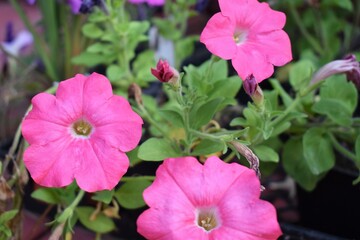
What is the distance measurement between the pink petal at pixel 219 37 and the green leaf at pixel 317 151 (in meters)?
0.22

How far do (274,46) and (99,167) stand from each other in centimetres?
22

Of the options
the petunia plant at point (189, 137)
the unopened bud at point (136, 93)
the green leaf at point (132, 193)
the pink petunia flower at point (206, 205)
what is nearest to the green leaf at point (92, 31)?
the petunia plant at point (189, 137)

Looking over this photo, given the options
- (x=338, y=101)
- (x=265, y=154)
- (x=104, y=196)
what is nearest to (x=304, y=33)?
(x=338, y=101)

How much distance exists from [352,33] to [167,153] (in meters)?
0.67

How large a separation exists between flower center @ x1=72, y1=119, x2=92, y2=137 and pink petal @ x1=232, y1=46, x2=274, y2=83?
0.54 feet

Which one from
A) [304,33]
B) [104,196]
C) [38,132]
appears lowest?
[304,33]

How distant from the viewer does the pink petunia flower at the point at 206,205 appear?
0.49 meters

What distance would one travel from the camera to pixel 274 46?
0.58m

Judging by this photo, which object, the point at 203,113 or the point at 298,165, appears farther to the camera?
the point at 298,165

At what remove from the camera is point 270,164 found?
30.7 inches

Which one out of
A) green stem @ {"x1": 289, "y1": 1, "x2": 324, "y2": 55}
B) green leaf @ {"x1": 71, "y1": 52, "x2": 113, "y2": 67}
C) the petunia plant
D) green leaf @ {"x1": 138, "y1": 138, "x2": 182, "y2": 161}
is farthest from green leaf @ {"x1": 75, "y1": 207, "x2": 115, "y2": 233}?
green stem @ {"x1": 289, "y1": 1, "x2": 324, "y2": 55}

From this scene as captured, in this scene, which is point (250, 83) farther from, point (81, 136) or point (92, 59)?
point (92, 59)

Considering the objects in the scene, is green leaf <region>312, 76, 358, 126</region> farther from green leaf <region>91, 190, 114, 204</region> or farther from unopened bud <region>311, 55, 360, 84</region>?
green leaf <region>91, 190, 114, 204</region>

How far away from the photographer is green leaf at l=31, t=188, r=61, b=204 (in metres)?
0.67
